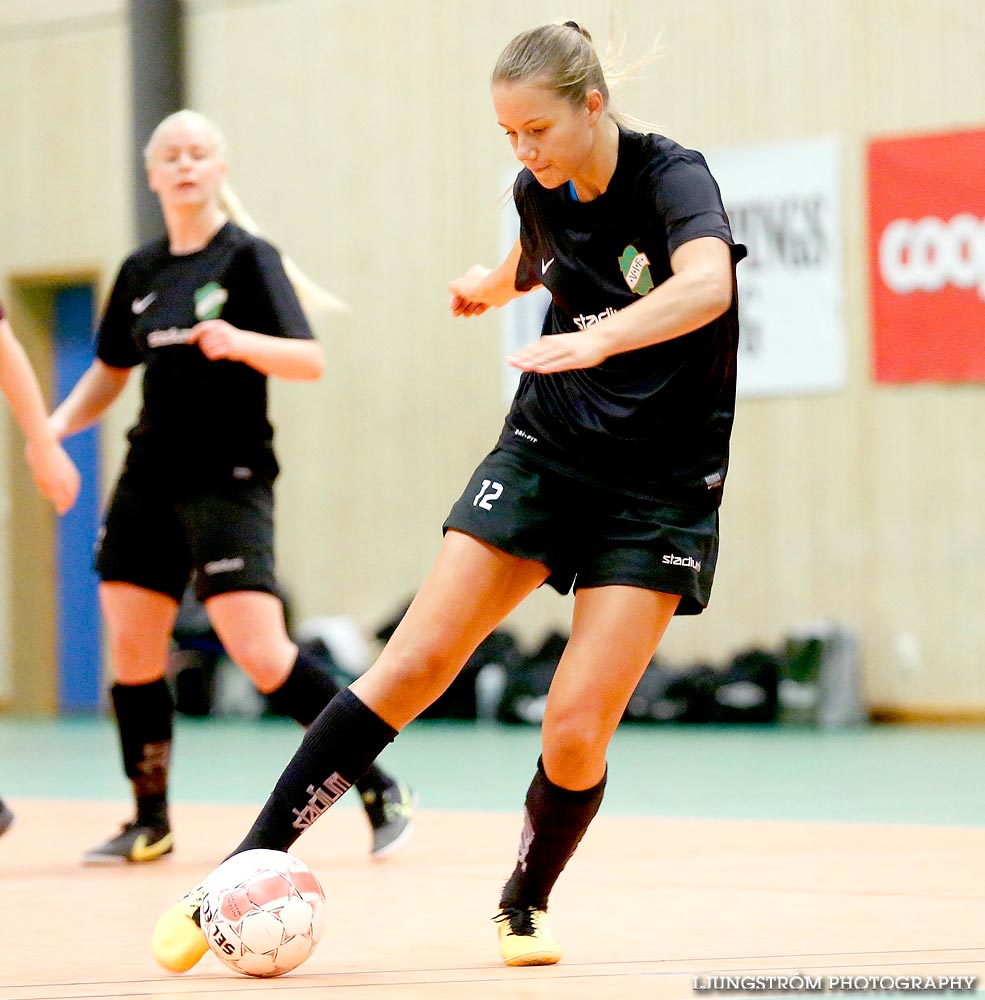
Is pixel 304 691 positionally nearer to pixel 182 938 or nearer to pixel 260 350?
pixel 260 350

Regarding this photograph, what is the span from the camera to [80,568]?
12.5 m

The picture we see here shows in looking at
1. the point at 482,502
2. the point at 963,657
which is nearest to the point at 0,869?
the point at 482,502

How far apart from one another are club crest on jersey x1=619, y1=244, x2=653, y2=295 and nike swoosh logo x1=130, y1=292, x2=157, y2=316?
7.29 ft

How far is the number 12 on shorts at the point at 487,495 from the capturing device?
11.3 ft

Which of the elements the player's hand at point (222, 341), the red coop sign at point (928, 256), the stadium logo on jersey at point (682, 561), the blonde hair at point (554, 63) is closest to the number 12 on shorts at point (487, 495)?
the stadium logo on jersey at point (682, 561)

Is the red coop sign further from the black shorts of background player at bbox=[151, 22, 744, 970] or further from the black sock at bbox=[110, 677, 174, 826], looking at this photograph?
the black shorts of background player at bbox=[151, 22, 744, 970]

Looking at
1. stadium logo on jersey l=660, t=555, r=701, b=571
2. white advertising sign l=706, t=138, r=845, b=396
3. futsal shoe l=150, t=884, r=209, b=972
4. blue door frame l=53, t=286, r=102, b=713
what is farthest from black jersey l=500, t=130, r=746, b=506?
blue door frame l=53, t=286, r=102, b=713

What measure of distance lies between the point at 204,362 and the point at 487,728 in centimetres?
553

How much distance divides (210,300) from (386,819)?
163cm

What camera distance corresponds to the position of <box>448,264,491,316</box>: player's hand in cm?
380

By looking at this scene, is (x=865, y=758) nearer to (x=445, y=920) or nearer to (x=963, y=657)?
(x=963, y=657)

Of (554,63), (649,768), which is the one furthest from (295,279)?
(649,768)

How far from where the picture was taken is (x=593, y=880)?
468cm

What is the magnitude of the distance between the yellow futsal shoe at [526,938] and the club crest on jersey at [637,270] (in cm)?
127
